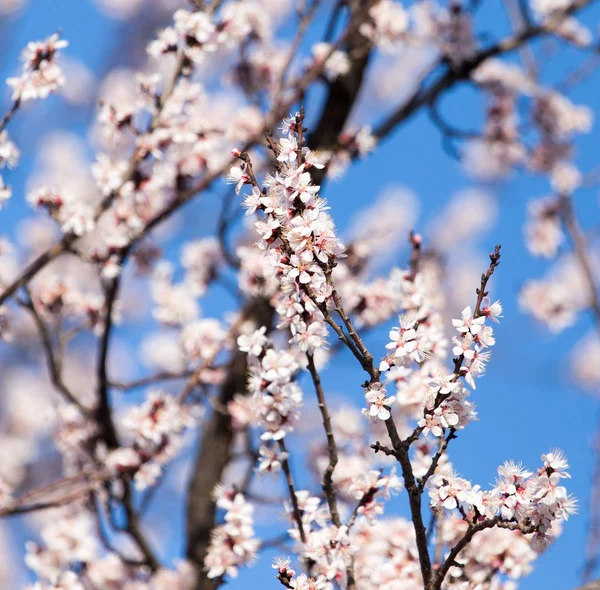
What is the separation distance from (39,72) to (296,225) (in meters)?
1.99

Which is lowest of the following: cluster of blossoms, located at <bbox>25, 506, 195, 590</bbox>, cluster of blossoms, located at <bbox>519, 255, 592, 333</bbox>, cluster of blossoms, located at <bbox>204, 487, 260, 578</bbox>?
cluster of blossoms, located at <bbox>204, 487, 260, 578</bbox>

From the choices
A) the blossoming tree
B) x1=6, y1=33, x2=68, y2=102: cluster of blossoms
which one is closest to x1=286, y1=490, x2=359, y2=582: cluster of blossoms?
the blossoming tree

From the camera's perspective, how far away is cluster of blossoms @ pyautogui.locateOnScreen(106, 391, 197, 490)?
398 centimetres

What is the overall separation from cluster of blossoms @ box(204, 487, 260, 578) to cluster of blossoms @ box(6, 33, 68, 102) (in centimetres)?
195

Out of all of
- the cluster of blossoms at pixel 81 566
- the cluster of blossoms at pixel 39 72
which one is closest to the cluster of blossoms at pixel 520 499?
the cluster of blossoms at pixel 81 566

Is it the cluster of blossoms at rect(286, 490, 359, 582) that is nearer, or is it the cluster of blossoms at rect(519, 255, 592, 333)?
the cluster of blossoms at rect(286, 490, 359, 582)

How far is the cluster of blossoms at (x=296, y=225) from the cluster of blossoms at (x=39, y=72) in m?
1.68

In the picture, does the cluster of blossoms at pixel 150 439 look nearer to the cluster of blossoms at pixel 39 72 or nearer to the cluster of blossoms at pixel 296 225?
the cluster of blossoms at pixel 39 72

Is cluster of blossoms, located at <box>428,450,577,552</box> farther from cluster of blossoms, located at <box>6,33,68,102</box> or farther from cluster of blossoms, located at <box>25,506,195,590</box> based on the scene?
cluster of blossoms, located at <box>6,33,68,102</box>

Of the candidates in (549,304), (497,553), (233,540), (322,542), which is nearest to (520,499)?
(322,542)

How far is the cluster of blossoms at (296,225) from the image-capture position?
1908 millimetres

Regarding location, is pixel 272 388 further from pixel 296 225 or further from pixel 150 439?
pixel 150 439

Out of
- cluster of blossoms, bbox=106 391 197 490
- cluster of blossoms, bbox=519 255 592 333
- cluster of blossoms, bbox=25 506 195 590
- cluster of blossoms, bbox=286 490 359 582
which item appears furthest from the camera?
cluster of blossoms, bbox=519 255 592 333

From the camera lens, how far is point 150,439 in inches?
160
